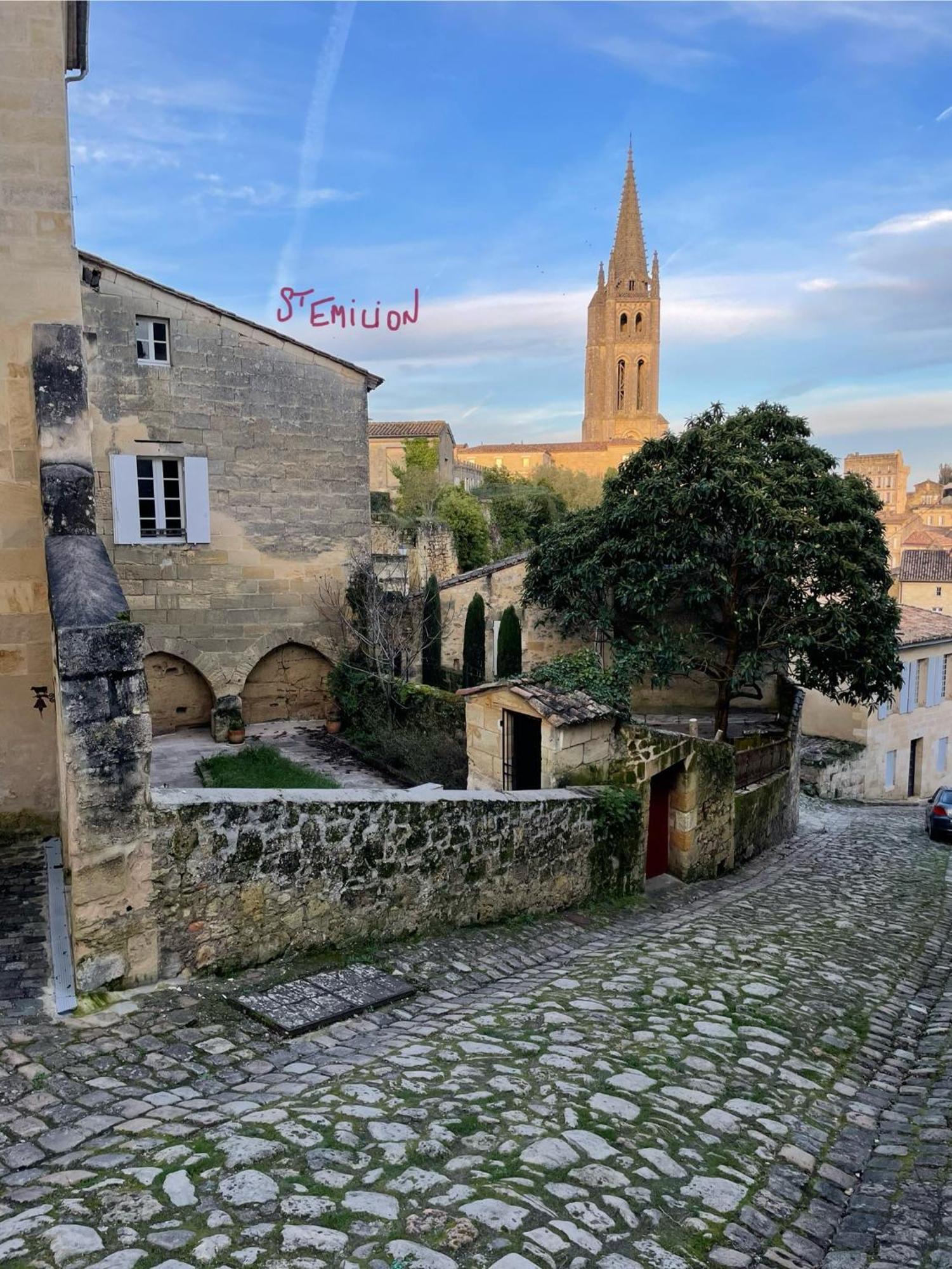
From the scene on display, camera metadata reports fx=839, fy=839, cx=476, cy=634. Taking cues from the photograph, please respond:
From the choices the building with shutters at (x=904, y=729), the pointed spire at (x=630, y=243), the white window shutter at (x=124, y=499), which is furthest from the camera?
the pointed spire at (x=630, y=243)

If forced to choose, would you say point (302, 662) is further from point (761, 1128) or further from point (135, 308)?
point (761, 1128)

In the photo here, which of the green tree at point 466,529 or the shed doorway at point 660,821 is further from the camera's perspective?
the green tree at point 466,529

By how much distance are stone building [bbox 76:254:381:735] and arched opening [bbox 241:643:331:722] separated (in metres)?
0.03

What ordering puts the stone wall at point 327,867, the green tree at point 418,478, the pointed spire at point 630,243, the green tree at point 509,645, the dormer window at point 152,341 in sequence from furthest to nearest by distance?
the pointed spire at point 630,243, the green tree at point 418,478, the green tree at point 509,645, the dormer window at point 152,341, the stone wall at point 327,867

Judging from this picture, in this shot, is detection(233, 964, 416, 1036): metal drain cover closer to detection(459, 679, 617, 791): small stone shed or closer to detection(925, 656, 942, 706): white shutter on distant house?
detection(459, 679, 617, 791): small stone shed

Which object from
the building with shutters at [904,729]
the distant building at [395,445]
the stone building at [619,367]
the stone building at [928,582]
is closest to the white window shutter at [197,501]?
the building with shutters at [904,729]

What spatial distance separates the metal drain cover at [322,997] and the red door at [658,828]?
209 inches

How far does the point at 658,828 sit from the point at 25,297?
874 cm

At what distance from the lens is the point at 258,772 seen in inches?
492

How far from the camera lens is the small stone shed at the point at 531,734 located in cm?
918

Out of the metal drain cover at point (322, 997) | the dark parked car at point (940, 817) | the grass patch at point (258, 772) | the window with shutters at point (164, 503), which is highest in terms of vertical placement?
the window with shutters at point (164, 503)

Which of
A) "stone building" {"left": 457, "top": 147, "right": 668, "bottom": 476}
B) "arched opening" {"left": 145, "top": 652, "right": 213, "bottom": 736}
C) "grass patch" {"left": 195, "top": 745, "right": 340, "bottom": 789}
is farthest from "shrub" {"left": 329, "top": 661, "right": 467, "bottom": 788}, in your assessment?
"stone building" {"left": 457, "top": 147, "right": 668, "bottom": 476}

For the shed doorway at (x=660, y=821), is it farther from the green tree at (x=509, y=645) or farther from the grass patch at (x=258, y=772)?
the green tree at (x=509, y=645)

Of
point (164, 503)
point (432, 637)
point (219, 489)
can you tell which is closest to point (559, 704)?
point (219, 489)
